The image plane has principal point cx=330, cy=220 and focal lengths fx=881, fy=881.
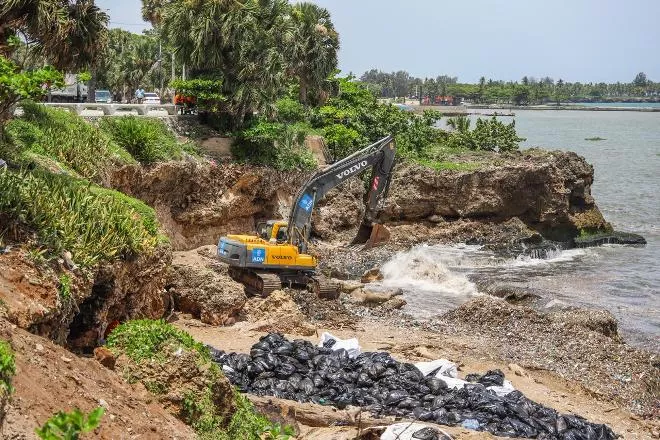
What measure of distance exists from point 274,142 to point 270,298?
13.8 meters

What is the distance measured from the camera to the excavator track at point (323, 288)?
938 inches

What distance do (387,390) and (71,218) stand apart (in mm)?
6053

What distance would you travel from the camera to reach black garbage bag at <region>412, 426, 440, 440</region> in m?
11.8

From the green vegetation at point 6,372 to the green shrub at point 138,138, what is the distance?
66.8 ft

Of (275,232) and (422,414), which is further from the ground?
(275,232)

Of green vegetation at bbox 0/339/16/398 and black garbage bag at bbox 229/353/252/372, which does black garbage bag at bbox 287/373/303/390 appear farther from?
green vegetation at bbox 0/339/16/398

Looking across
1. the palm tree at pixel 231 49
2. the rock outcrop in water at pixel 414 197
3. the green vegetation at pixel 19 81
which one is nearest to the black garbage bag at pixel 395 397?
the green vegetation at pixel 19 81

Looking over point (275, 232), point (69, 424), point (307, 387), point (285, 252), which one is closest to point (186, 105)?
point (275, 232)

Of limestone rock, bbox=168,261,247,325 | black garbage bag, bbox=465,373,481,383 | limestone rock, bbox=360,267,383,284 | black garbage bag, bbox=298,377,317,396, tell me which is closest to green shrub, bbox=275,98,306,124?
limestone rock, bbox=360,267,383,284

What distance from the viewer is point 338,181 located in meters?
26.3

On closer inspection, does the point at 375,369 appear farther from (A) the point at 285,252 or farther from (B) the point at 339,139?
(B) the point at 339,139

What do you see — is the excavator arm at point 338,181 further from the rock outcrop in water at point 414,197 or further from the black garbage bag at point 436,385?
the black garbage bag at point 436,385

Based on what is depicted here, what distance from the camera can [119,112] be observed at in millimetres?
31984

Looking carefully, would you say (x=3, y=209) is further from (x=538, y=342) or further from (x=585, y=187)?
(x=585, y=187)
